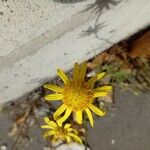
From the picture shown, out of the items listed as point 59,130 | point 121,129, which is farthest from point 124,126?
point 59,130

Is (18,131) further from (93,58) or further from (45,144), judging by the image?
(93,58)

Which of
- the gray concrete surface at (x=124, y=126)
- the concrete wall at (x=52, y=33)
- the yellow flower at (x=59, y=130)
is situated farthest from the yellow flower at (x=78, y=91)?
the gray concrete surface at (x=124, y=126)

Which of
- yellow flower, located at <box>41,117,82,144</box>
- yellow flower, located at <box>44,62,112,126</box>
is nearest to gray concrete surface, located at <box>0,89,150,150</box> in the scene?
yellow flower, located at <box>41,117,82,144</box>

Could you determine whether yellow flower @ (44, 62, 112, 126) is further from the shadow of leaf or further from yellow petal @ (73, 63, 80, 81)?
the shadow of leaf

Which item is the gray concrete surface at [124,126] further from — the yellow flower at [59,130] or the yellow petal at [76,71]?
the yellow petal at [76,71]

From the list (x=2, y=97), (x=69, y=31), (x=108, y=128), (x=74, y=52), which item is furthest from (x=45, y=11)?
(x=108, y=128)
